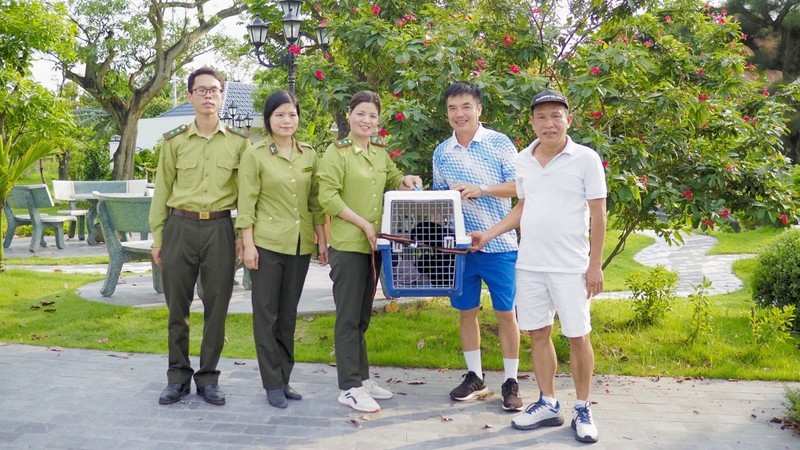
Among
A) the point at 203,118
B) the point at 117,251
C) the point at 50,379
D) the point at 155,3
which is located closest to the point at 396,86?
the point at 203,118

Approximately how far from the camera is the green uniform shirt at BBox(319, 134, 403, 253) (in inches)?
160

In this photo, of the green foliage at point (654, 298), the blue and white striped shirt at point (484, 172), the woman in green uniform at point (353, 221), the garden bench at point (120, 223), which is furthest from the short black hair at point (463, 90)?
the garden bench at point (120, 223)

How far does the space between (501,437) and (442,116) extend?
253 cm

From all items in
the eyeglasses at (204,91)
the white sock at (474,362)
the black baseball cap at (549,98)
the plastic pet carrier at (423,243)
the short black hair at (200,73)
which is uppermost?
the short black hair at (200,73)

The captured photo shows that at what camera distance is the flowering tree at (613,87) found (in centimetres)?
495

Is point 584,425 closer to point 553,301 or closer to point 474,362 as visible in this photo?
point 553,301

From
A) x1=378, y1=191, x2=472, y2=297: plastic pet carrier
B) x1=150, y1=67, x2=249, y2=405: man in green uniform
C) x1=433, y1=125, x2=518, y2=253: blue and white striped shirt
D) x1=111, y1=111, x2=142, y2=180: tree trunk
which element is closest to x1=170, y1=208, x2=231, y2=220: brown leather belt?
x1=150, y1=67, x2=249, y2=405: man in green uniform

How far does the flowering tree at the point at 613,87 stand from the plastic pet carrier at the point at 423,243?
103cm

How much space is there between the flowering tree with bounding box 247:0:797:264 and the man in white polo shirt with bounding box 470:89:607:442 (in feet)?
3.29

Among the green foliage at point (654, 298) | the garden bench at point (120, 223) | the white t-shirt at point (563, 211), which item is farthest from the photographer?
the garden bench at point (120, 223)

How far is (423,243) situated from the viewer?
396 cm

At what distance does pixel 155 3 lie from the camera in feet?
63.2

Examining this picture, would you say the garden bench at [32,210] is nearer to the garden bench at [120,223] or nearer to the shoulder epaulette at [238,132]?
the garden bench at [120,223]

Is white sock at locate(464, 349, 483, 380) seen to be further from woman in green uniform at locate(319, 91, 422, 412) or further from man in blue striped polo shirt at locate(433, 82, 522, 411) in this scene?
woman in green uniform at locate(319, 91, 422, 412)
